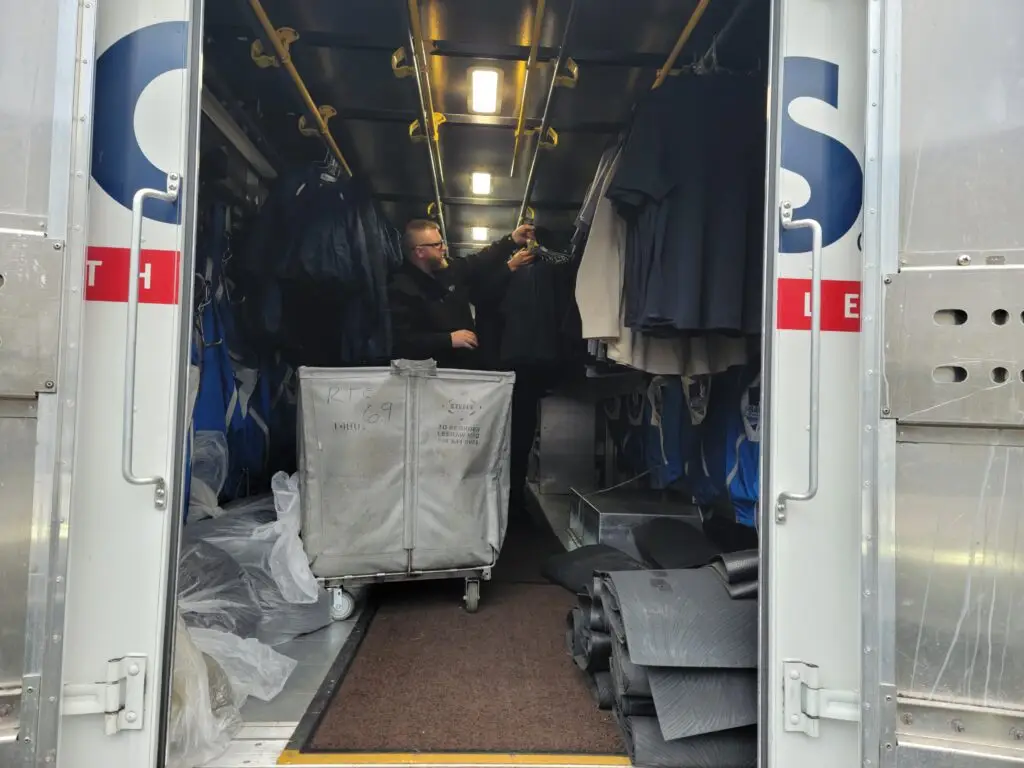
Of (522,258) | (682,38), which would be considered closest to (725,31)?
(682,38)

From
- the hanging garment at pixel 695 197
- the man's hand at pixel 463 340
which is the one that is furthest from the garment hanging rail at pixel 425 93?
the man's hand at pixel 463 340

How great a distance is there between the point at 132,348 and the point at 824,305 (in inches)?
65.9

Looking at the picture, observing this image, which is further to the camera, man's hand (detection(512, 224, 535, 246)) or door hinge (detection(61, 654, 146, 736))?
man's hand (detection(512, 224, 535, 246))

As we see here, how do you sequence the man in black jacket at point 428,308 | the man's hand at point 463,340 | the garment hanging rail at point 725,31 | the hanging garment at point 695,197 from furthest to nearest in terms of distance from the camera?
the man in black jacket at point 428,308 → the man's hand at point 463,340 → the garment hanging rail at point 725,31 → the hanging garment at point 695,197

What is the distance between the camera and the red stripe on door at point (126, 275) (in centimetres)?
153

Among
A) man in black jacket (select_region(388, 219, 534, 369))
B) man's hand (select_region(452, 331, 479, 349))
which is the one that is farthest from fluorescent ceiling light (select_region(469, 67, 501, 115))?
man's hand (select_region(452, 331, 479, 349))

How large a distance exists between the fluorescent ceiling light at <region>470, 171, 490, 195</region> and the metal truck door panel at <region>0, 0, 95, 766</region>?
3680mm

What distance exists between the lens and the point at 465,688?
2.37m

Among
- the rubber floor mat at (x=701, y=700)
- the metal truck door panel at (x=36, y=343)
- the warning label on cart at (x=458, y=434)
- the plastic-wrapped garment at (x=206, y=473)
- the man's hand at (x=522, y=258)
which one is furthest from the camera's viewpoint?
the man's hand at (x=522, y=258)

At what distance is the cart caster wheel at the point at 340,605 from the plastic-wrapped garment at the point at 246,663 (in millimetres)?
506

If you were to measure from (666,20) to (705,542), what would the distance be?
2533 mm

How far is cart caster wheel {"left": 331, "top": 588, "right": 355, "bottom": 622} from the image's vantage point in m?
3.04

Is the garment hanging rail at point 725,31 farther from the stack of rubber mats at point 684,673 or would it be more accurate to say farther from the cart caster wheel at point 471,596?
the cart caster wheel at point 471,596

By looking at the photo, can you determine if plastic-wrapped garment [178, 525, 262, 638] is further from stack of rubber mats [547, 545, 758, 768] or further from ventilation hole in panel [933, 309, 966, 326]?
ventilation hole in panel [933, 309, 966, 326]
